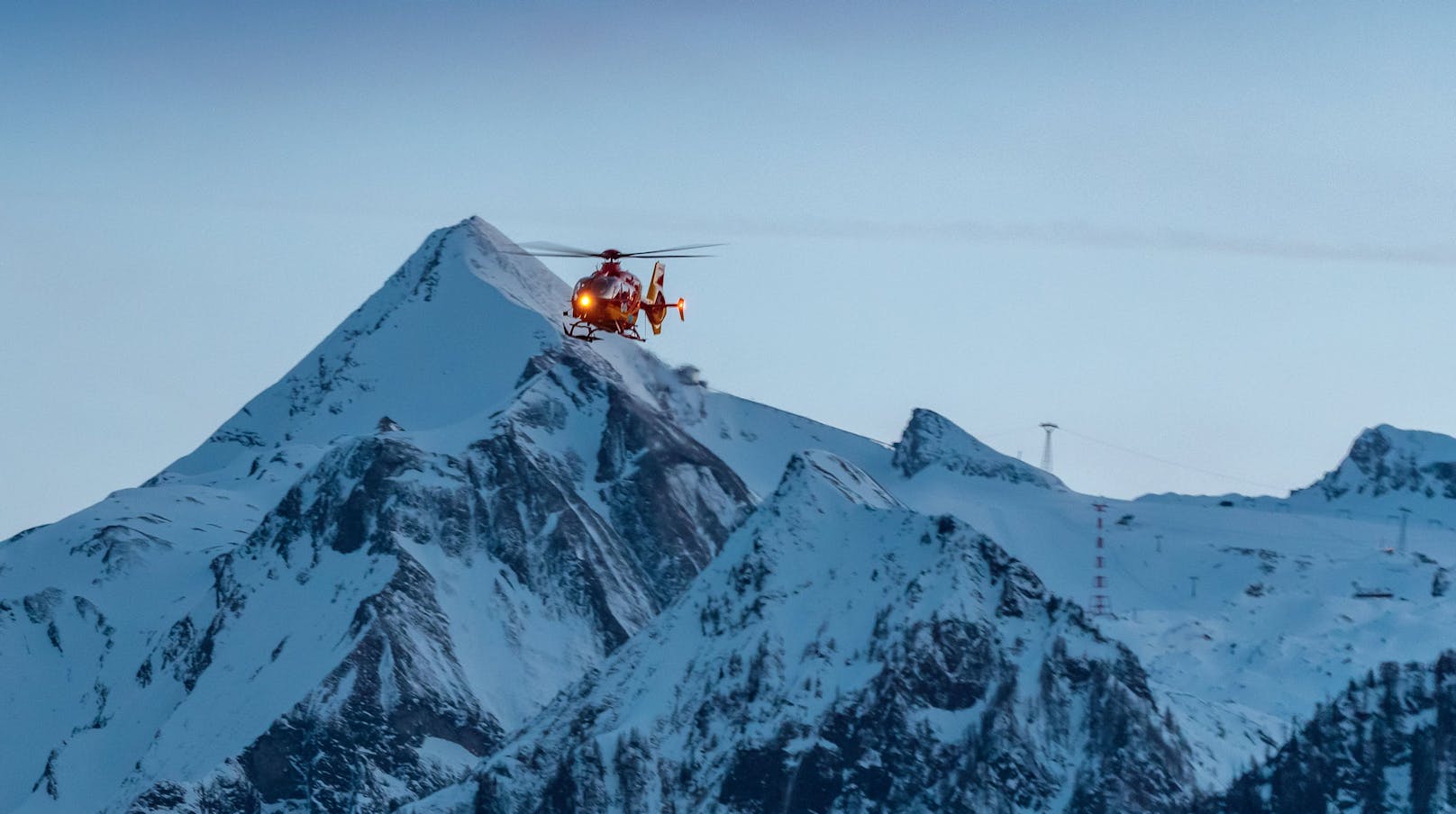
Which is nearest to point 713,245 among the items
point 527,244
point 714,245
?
point 714,245

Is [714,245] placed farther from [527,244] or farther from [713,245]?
[527,244]

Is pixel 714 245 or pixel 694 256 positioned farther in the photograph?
pixel 694 256
